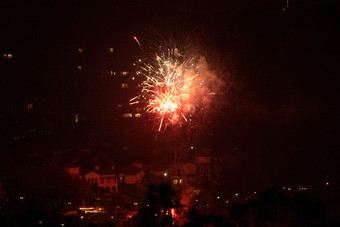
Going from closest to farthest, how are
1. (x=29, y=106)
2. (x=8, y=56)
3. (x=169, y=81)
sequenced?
(x=169, y=81) < (x=29, y=106) < (x=8, y=56)

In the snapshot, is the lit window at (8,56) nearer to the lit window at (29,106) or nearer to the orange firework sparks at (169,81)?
the lit window at (29,106)

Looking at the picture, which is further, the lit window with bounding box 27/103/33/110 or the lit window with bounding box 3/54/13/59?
the lit window with bounding box 3/54/13/59

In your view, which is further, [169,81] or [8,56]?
[8,56]

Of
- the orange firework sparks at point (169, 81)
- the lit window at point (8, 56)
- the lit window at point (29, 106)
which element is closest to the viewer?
the orange firework sparks at point (169, 81)

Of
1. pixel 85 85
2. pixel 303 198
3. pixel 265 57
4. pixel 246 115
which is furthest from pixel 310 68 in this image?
pixel 303 198

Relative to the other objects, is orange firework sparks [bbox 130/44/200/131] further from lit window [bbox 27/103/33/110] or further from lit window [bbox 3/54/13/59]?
lit window [bbox 3/54/13/59]

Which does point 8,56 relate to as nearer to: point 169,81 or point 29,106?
point 29,106

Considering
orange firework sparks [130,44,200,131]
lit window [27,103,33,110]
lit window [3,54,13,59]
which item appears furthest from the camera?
lit window [3,54,13,59]

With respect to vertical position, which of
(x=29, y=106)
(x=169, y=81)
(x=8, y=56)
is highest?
(x=8, y=56)

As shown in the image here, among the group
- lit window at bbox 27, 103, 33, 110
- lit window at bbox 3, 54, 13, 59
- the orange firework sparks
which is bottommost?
the orange firework sparks

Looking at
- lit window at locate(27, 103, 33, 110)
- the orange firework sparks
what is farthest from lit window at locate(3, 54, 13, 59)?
the orange firework sparks

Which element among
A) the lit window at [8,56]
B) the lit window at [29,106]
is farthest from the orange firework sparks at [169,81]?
the lit window at [8,56]

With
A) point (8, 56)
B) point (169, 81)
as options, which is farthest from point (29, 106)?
point (169, 81)
